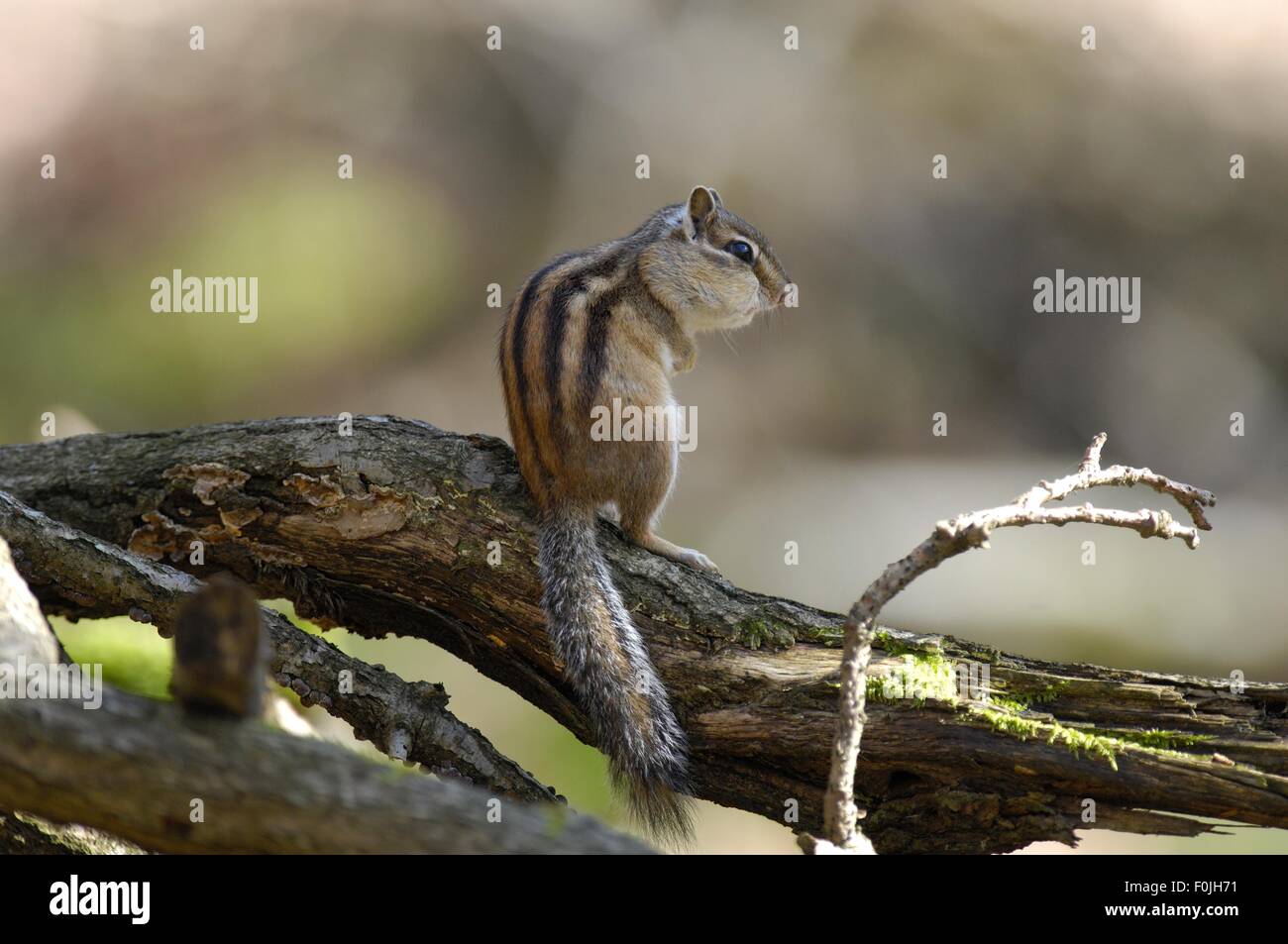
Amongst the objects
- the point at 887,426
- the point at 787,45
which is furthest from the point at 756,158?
the point at 887,426

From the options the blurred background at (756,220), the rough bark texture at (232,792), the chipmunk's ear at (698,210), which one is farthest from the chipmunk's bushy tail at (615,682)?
the blurred background at (756,220)

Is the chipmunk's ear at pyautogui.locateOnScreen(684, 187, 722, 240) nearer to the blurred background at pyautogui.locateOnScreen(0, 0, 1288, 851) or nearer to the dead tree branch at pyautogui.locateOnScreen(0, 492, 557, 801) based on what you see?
the dead tree branch at pyautogui.locateOnScreen(0, 492, 557, 801)

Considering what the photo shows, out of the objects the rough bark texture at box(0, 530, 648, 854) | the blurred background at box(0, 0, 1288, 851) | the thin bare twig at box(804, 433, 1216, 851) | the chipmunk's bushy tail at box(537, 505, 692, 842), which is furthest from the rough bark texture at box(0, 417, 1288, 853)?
the blurred background at box(0, 0, 1288, 851)

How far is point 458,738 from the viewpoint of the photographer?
3.77m

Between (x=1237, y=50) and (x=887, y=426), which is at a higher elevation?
(x=1237, y=50)

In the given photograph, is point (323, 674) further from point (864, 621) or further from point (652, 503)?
point (864, 621)

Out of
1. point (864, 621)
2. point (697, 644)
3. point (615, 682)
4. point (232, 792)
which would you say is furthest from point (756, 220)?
point (232, 792)

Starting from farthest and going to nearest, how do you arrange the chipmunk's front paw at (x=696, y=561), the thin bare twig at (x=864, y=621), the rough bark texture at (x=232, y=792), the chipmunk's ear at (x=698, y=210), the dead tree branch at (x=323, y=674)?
the chipmunk's ear at (x=698, y=210) < the chipmunk's front paw at (x=696, y=561) < the dead tree branch at (x=323, y=674) < the thin bare twig at (x=864, y=621) < the rough bark texture at (x=232, y=792)

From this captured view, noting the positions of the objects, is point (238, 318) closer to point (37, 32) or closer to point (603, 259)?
point (37, 32)

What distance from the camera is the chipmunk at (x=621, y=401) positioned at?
3.64 meters

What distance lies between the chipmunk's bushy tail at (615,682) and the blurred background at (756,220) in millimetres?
6996

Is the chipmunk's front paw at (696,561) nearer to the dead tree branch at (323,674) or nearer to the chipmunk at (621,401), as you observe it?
the chipmunk at (621,401)

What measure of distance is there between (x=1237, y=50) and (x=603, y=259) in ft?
31.4

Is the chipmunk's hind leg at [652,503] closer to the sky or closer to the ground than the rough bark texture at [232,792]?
closer to the sky
